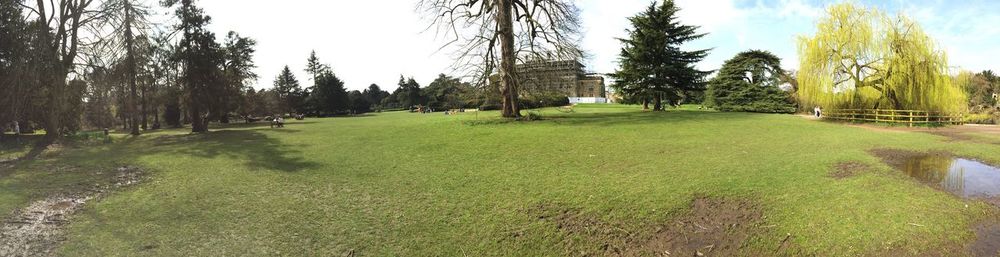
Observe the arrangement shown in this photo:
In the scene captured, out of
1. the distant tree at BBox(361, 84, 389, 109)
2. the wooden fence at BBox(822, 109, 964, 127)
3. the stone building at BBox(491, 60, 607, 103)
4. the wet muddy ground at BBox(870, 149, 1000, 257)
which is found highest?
the distant tree at BBox(361, 84, 389, 109)

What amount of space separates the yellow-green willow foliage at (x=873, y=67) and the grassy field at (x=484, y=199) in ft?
33.5

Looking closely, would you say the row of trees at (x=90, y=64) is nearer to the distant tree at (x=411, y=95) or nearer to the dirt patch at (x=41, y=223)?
the dirt patch at (x=41, y=223)

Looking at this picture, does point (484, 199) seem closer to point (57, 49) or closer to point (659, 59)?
A: point (57, 49)

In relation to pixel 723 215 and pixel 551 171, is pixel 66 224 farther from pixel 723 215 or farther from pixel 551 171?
pixel 723 215

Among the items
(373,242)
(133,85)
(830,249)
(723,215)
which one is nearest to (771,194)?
(723,215)

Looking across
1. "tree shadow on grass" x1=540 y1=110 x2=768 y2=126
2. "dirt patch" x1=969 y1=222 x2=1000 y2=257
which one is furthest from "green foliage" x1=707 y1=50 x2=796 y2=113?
"dirt patch" x1=969 y1=222 x2=1000 y2=257

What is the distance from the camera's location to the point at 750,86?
3897 centimetres

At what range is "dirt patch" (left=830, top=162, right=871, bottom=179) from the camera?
28.5ft

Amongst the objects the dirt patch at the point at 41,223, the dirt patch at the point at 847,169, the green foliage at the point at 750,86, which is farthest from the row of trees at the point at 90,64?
the green foliage at the point at 750,86

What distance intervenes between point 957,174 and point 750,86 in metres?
33.0

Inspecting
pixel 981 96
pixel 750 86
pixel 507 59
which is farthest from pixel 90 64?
pixel 981 96

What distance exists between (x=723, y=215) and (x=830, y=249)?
4.77ft

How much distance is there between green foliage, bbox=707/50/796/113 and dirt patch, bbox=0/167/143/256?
140ft

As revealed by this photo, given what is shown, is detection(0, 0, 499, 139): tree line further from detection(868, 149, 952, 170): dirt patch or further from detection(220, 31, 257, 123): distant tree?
detection(868, 149, 952, 170): dirt patch
